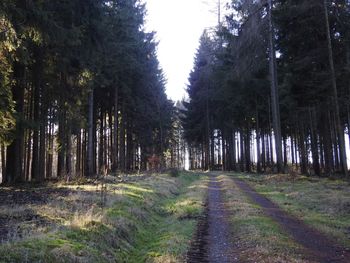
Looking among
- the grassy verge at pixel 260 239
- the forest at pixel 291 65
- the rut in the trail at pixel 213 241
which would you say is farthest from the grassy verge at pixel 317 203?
the forest at pixel 291 65

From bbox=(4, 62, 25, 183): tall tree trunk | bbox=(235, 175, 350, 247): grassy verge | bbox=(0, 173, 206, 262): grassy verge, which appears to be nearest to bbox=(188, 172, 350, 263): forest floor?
bbox=(235, 175, 350, 247): grassy verge

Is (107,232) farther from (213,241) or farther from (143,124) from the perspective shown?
(143,124)

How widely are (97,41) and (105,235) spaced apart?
11.9 meters

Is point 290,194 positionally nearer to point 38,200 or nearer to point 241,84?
point 38,200

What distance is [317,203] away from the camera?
15.8 meters

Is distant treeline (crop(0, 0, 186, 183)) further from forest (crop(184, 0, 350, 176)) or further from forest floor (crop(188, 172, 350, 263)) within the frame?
forest (crop(184, 0, 350, 176))

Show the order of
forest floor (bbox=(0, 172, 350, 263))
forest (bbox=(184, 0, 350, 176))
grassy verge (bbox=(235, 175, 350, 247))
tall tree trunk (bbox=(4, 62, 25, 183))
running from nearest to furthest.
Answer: forest floor (bbox=(0, 172, 350, 263)), grassy verge (bbox=(235, 175, 350, 247)), tall tree trunk (bbox=(4, 62, 25, 183)), forest (bbox=(184, 0, 350, 176))

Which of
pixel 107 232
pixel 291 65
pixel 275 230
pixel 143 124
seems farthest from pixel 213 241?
pixel 143 124

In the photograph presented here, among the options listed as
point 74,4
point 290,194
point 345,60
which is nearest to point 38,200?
point 74,4

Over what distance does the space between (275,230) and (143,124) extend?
118 feet

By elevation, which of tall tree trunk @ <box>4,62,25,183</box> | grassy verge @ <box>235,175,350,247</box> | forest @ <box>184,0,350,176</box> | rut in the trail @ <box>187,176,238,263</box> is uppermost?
forest @ <box>184,0,350,176</box>

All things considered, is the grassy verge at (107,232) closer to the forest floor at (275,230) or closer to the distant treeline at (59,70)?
the forest floor at (275,230)

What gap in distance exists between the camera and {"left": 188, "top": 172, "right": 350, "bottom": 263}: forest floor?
8.65 metres

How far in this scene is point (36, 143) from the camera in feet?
75.1
